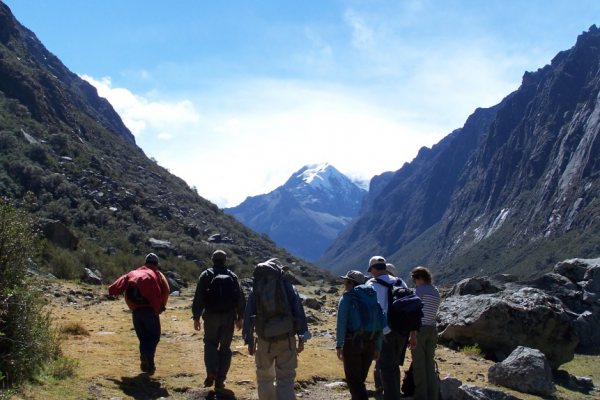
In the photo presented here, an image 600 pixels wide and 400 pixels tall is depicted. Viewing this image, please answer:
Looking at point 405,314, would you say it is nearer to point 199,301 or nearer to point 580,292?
point 199,301

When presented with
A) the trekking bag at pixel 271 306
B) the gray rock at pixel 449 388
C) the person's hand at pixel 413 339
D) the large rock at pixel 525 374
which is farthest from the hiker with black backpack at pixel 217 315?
the large rock at pixel 525 374

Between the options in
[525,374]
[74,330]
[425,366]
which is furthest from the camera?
[74,330]

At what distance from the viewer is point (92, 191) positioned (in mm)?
35500

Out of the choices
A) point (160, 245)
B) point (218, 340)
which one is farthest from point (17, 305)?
point (160, 245)

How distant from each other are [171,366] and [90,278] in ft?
45.2

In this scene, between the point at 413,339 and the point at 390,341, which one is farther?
the point at 413,339

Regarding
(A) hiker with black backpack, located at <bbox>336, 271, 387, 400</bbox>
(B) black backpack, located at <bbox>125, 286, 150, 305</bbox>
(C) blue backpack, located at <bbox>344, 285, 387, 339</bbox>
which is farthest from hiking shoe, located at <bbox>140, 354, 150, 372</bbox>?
(C) blue backpack, located at <bbox>344, 285, 387, 339</bbox>

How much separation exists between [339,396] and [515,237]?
140370 millimetres

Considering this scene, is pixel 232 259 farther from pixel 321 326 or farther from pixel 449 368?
pixel 449 368

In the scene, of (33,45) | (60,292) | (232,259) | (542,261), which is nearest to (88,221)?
(232,259)

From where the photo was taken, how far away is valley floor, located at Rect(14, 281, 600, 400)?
7.11m

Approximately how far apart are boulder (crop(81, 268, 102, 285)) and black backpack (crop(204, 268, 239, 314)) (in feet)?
49.7

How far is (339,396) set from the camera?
8.16 m

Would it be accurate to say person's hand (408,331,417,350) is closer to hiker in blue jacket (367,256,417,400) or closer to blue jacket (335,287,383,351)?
hiker in blue jacket (367,256,417,400)
